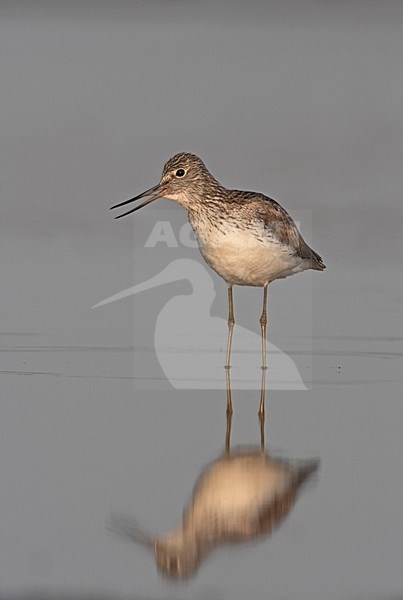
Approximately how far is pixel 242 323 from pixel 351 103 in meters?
6.98

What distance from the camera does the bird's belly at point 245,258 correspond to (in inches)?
391

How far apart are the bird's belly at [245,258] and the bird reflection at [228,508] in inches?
116

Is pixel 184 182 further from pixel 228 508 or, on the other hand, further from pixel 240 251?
pixel 228 508

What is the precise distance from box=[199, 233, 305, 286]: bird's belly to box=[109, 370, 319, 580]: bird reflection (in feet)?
9.69

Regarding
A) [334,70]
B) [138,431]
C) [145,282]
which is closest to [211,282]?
[145,282]

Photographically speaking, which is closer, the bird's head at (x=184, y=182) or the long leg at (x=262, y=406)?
the long leg at (x=262, y=406)

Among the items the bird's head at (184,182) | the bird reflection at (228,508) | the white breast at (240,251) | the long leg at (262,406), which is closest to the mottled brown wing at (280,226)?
the white breast at (240,251)

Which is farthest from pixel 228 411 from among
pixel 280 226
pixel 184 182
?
pixel 184 182

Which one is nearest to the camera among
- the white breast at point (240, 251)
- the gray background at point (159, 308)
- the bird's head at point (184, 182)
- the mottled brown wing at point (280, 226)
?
the gray background at point (159, 308)

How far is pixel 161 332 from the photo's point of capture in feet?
35.9

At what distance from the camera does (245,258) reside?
9.98m

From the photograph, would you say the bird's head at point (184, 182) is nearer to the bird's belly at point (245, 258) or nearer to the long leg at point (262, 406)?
the bird's belly at point (245, 258)

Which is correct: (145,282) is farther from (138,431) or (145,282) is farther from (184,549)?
(184,549)

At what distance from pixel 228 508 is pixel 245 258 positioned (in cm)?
419
